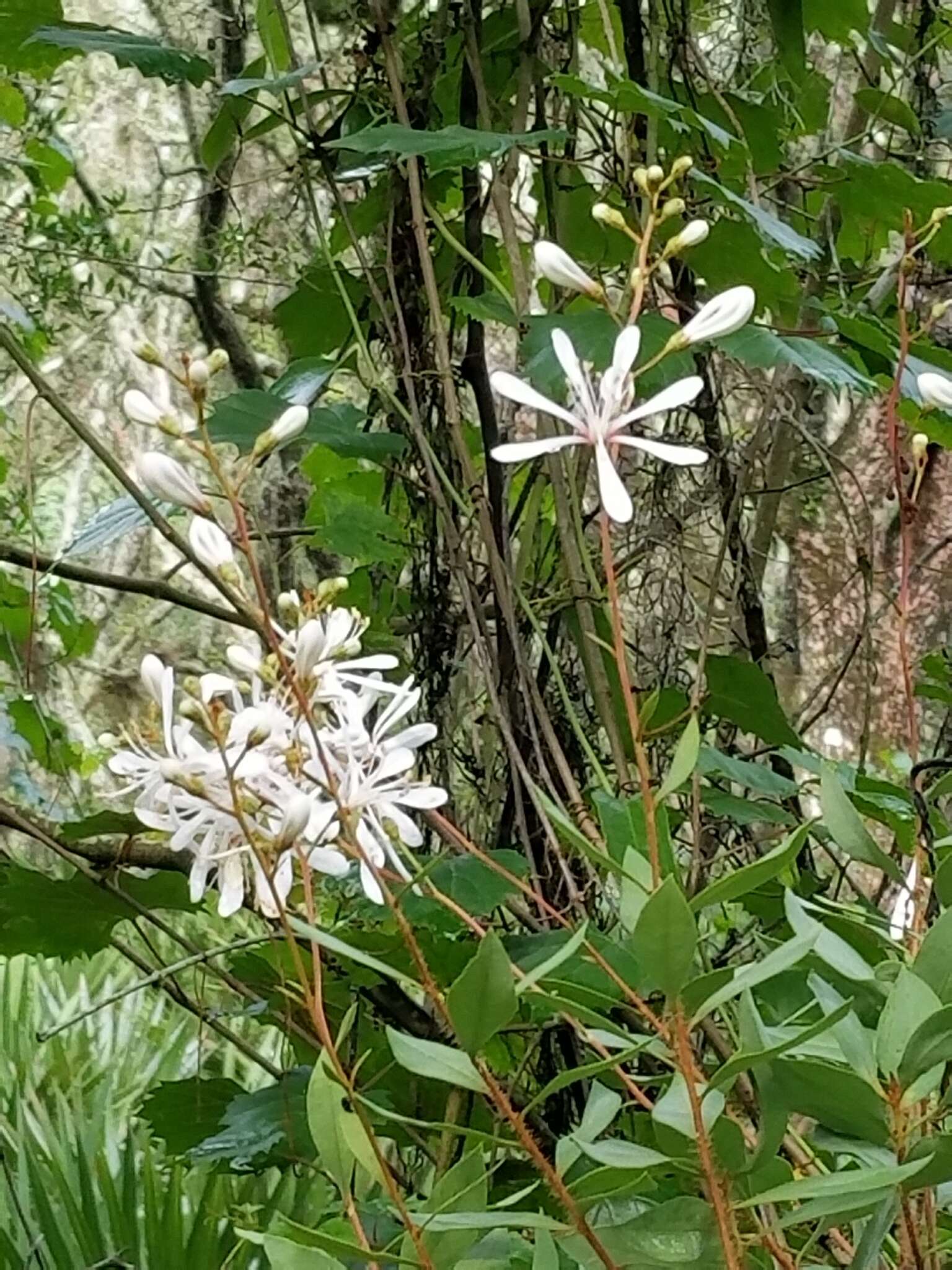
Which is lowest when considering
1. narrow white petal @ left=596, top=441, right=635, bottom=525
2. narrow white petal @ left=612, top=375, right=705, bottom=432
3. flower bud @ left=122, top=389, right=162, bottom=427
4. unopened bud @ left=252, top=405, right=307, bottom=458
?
narrow white petal @ left=596, top=441, right=635, bottom=525

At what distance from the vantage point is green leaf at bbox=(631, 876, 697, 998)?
11.7 inches

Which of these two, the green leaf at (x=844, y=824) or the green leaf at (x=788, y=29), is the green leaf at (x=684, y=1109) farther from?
the green leaf at (x=788, y=29)

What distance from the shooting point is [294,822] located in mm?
357

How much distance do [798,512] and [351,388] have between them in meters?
0.75

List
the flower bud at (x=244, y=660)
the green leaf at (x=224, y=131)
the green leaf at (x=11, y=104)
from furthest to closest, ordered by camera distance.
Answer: the green leaf at (x=11, y=104), the green leaf at (x=224, y=131), the flower bud at (x=244, y=660)

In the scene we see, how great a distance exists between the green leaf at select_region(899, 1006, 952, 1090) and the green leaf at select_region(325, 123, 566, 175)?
526 millimetres

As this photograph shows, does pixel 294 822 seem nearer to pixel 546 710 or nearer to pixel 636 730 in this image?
pixel 636 730

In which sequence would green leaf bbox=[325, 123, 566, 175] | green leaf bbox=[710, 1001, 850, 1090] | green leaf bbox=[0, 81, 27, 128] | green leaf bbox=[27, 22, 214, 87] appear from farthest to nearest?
green leaf bbox=[0, 81, 27, 128]
green leaf bbox=[27, 22, 214, 87]
green leaf bbox=[325, 123, 566, 175]
green leaf bbox=[710, 1001, 850, 1090]

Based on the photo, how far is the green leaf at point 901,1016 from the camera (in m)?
0.33

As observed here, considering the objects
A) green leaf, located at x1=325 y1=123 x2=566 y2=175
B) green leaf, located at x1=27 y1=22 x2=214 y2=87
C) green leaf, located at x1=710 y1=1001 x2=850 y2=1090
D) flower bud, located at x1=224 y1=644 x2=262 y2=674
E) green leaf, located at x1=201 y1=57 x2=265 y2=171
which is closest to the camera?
green leaf, located at x1=710 y1=1001 x2=850 y2=1090

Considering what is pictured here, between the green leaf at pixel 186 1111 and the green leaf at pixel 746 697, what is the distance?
381mm

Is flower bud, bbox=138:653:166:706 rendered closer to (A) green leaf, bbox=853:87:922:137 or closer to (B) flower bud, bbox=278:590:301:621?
(B) flower bud, bbox=278:590:301:621

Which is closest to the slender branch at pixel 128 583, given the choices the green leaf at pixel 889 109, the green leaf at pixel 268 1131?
the green leaf at pixel 268 1131

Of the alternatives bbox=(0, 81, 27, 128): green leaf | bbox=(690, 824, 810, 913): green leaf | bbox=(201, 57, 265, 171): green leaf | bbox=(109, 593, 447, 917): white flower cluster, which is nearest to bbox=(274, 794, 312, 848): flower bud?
bbox=(109, 593, 447, 917): white flower cluster
